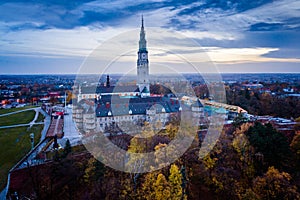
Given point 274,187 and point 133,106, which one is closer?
point 274,187

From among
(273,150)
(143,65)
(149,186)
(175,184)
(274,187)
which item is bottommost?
(149,186)

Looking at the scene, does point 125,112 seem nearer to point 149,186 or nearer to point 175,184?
point 149,186

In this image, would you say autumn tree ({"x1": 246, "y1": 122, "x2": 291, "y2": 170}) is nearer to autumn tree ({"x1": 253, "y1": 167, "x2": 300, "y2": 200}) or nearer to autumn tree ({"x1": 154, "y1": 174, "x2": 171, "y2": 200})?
autumn tree ({"x1": 253, "y1": 167, "x2": 300, "y2": 200})

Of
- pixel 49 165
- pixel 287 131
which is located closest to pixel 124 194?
pixel 49 165

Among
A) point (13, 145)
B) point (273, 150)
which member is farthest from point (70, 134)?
point (273, 150)

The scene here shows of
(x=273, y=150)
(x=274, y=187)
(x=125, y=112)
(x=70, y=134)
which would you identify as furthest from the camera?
(x=125, y=112)

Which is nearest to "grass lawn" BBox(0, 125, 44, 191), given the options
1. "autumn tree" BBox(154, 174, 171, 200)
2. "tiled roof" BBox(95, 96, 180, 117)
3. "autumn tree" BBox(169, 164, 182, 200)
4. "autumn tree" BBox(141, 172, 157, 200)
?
"tiled roof" BBox(95, 96, 180, 117)

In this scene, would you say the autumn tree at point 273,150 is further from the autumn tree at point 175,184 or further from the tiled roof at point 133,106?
the tiled roof at point 133,106

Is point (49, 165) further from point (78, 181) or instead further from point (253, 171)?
point (253, 171)

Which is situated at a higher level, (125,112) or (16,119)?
(125,112)
